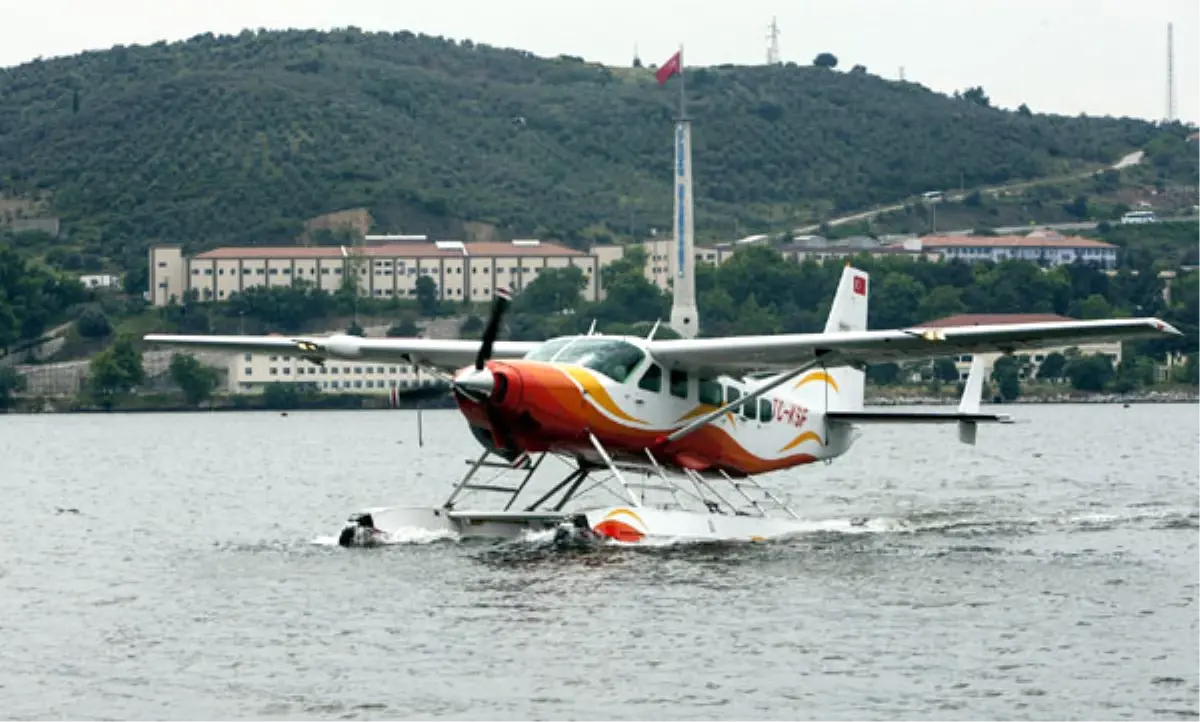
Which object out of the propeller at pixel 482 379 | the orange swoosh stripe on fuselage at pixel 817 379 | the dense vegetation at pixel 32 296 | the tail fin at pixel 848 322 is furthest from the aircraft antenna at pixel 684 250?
the dense vegetation at pixel 32 296

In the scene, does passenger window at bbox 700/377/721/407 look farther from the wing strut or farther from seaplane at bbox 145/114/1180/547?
the wing strut

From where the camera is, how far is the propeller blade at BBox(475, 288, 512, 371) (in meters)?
24.5

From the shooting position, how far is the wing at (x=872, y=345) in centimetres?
2517

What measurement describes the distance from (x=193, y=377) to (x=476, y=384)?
116619mm

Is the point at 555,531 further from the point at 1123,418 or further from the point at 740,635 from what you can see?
the point at 1123,418

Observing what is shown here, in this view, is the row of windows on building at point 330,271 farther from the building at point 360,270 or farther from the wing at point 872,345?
the wing at point 872,345

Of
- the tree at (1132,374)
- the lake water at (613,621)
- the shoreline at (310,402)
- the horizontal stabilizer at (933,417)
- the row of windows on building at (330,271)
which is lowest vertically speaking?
the shoreline at (310,402)

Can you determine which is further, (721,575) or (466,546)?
(466,546)

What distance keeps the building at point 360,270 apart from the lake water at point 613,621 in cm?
14047

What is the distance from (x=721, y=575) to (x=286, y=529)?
1138cm

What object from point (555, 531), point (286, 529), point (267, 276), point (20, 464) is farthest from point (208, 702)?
point (267, 276)

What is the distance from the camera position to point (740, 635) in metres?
20.9

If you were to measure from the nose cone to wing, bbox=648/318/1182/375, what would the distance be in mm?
3091

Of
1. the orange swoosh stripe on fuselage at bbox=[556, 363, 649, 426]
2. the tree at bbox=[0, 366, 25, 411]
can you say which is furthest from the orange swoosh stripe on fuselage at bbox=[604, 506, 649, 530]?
the tree at bbox=[0, 366, 25, 411]
